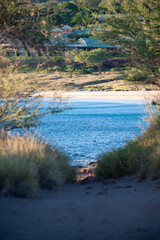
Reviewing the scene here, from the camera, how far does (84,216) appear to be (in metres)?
4.82

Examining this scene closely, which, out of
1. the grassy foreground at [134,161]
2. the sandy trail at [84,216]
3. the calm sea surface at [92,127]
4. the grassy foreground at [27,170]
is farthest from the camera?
the calm sea surface at [92,127]

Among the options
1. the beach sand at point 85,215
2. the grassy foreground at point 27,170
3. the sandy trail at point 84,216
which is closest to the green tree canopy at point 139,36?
the grassy foreground at point 27,170

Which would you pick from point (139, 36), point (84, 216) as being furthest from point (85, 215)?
point (139, 36)

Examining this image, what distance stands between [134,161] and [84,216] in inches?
129

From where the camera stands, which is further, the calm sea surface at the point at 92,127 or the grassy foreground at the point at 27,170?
the calm sea surface at the point at 92,127

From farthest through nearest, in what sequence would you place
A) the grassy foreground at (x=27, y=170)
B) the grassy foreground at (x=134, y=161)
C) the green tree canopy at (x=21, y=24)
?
the green tree canopy at (x=21, y=24)
the grassy foreground at (x=134, y=161)
the grassy foreground at (x=27, y=170)

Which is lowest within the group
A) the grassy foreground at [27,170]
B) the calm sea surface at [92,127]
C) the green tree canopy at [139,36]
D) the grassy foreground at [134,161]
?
the calm sea surface at [92,127]

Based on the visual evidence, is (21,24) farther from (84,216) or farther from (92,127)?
(92,127)

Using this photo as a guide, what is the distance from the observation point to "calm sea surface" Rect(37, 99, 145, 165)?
47.3 feet

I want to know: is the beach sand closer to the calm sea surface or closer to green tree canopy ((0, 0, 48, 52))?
the calm sea surface

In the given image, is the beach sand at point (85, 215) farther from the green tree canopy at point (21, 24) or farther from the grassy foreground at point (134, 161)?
the green tree canopy at point (21, 24)

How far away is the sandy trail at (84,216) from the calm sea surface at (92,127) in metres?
3.60

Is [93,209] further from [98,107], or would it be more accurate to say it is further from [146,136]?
[98,107]

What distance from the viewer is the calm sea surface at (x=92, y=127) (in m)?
14.4
